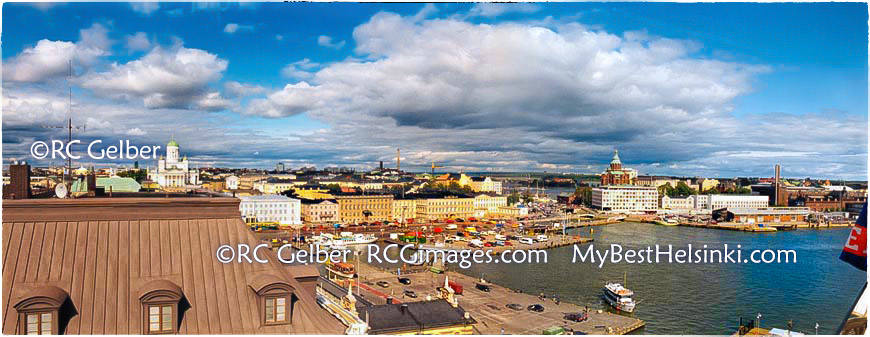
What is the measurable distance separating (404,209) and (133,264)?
37.4ft

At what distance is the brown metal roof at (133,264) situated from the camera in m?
2.33

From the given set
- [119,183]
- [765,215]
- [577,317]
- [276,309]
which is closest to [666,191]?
[765,215]

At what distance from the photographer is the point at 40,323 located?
7.27 feet

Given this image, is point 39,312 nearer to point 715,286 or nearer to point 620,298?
point 620,298

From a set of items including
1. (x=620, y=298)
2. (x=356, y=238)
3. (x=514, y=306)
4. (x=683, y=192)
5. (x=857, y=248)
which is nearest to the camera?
(x=857, y=248)

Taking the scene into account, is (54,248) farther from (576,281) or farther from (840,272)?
(840,272)

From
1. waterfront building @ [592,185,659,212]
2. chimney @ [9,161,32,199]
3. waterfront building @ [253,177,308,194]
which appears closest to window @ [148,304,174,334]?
chimney @ [9,161,32,199]

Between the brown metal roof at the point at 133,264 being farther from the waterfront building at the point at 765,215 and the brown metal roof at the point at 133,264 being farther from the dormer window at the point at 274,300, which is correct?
the waterfront building at the point at 765,215

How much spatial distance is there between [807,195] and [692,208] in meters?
7.02

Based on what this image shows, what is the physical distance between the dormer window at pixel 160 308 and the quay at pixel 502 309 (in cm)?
446

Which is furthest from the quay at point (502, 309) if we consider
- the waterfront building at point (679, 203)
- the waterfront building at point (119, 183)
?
the waterfront building at point (679, 203)

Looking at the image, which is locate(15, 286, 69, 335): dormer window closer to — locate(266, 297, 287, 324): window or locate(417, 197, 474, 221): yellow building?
locate(266, 297, 287, 324): window

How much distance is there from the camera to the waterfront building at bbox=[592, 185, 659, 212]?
1312cm

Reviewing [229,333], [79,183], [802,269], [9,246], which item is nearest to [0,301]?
[9,246]
